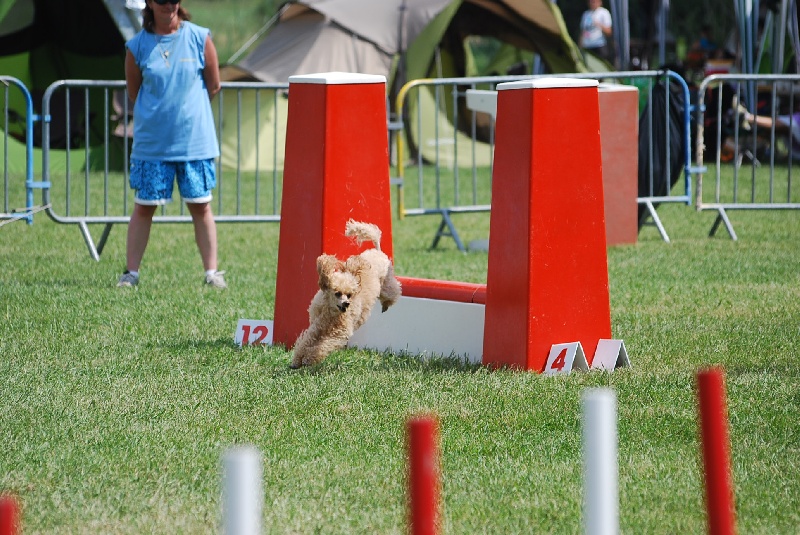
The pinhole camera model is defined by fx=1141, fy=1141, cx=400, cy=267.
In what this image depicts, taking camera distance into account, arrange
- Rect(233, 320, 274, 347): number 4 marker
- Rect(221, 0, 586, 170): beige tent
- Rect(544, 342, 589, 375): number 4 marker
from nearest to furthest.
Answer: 1. Rect(544, 342, 589, 375): number 4 marker
2. Rect(233, 320, 274, 347): number 4 marker
3. Rect(221, 0, 586, 170): beige tent

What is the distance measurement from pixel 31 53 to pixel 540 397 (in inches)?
529

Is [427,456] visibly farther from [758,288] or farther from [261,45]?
[261,45]

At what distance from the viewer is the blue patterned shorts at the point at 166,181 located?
25.0 ft

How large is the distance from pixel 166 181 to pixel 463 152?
934cm

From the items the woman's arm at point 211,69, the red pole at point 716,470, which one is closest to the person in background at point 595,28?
the woman's arm at point 211,69

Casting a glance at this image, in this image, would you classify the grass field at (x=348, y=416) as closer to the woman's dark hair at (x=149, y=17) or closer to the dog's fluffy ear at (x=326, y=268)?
the dog's fluffy ear at (x=326, y=268)

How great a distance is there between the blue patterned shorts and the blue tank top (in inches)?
2.5

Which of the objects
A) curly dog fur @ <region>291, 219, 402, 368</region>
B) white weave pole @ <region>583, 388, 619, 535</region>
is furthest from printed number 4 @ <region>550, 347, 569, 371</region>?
white weave pole @ <region>583, 388, 619, 535</region>

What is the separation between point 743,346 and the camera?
19.3ft

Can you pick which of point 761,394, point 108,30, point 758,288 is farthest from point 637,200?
point 108,30

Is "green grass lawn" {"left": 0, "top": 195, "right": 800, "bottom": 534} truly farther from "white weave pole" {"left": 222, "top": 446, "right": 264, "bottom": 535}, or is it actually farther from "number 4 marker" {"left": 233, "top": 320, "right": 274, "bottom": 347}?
"white weave pole" {"left": 222, "top": 446, "right": 264, "bottom": 535}

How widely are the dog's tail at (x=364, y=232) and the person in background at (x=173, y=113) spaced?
238 centimetres

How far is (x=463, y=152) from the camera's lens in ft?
54.4

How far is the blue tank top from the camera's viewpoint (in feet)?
24.7
